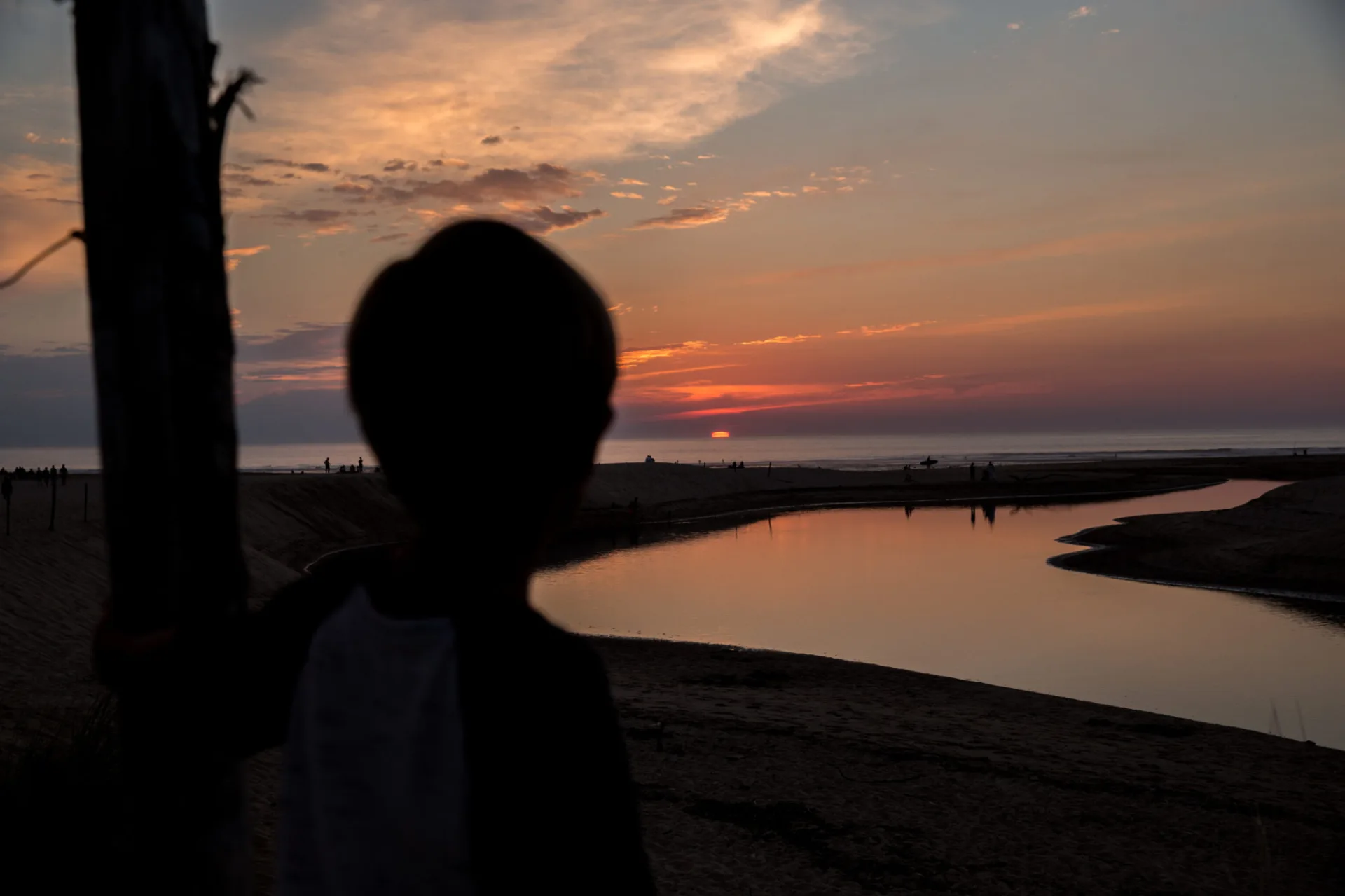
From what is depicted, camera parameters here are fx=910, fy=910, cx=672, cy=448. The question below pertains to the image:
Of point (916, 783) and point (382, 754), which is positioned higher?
point (382, 754)

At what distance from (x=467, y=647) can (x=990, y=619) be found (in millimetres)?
21564

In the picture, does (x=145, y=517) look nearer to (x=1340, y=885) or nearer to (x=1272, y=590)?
(x=1340, y=885)

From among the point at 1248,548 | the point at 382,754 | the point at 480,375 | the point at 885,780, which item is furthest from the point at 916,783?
the point at 1248,548

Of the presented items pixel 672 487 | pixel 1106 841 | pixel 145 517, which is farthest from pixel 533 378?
pixel 672 487

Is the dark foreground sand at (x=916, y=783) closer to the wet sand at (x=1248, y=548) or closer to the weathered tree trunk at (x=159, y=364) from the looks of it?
the weathered tree trunk at (x=159, y=364)

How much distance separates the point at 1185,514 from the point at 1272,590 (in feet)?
33.0

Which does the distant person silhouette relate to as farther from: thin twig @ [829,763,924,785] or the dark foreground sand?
thin twig @ [829,763,924,785]

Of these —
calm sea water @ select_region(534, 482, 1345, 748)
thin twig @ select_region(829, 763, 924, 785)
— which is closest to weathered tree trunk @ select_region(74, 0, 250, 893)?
thin twig @ select_region(829, 763, 924, 785)

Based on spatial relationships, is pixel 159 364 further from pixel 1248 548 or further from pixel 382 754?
pixel 1248 548

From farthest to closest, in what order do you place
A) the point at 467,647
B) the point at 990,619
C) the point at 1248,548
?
1. the point at 1248,548
2. the point at 990,619
3. the point at 467,647

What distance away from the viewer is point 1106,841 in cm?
807

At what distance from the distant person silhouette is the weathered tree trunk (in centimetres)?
63

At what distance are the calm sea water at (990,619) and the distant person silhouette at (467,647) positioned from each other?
14.5 metres

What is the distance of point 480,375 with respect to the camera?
1.07 meters
